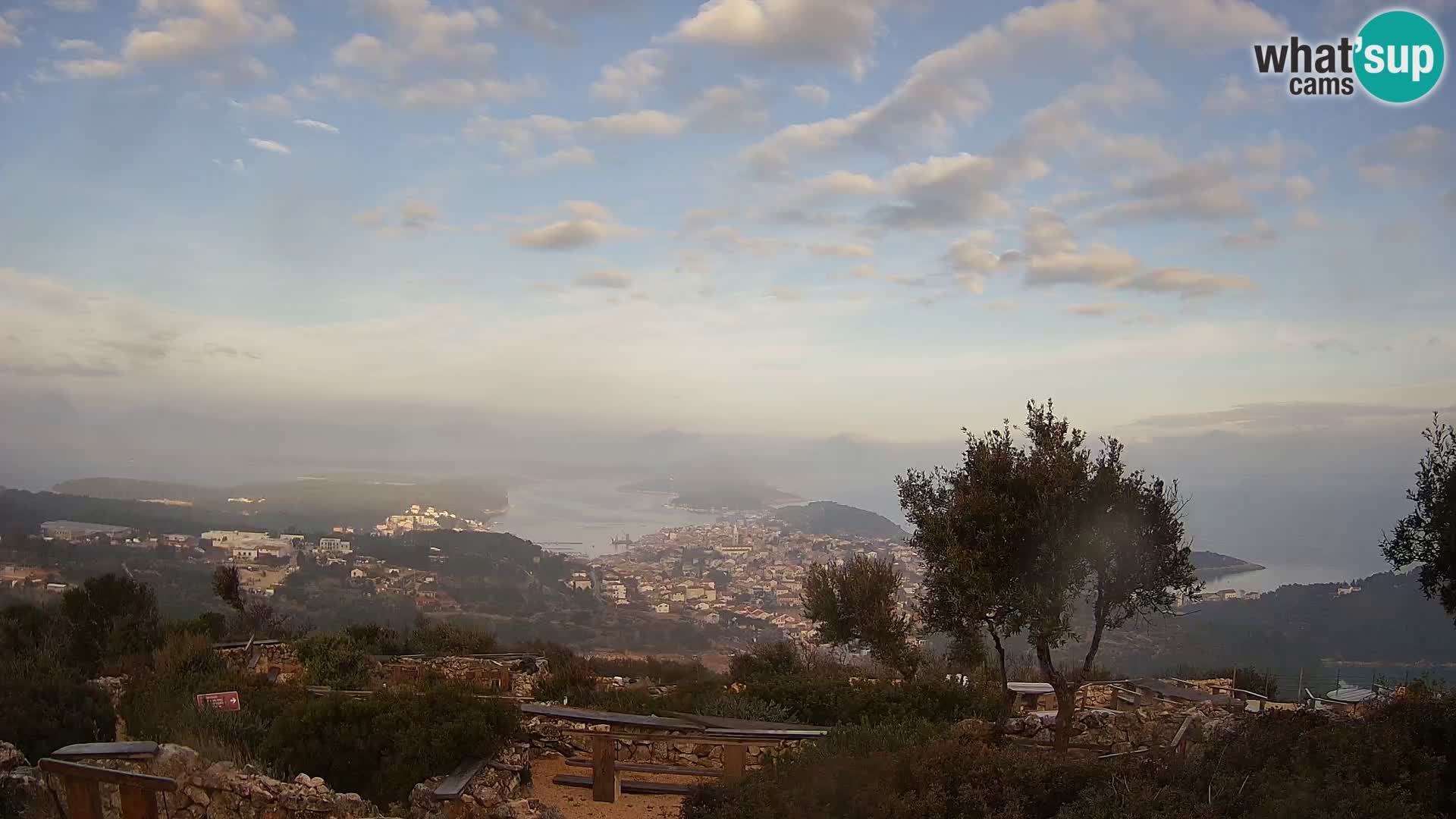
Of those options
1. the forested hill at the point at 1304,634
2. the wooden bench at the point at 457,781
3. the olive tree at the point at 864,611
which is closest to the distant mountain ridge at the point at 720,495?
the forested hill at the point at 1304,634

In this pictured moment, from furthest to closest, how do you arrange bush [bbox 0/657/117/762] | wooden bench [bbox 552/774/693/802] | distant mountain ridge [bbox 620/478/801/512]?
distant mountain ridge [bbox 620/478/801/512] → wooden bench [bbox 552/774/693/802] → bush [bbox 0/657/117/762]

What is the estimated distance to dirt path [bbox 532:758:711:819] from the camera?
8547 mm

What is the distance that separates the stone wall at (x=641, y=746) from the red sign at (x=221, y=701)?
3.32 m

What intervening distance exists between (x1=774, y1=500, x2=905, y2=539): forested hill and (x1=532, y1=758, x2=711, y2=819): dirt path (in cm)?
4265

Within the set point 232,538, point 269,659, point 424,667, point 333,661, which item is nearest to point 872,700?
point 424,667

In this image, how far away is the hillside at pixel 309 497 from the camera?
67.1m

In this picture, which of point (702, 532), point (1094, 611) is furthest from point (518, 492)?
point (1094, 611)

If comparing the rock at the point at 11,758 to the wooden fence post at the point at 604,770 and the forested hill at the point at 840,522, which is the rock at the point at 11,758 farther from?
the forested hill at the point at 840,522

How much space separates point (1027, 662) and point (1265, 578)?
2604 centimetres

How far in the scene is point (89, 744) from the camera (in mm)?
A: 6559

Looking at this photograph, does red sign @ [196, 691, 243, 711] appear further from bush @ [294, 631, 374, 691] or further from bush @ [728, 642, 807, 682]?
bush @ [728, 642, 807, 682]

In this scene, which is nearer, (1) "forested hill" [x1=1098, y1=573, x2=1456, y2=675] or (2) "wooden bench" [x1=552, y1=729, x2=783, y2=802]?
(2) "wooden bench" [x1=552, y1=729, x2=783, y2=802]

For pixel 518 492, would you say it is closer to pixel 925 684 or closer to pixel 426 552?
pixel 426 552

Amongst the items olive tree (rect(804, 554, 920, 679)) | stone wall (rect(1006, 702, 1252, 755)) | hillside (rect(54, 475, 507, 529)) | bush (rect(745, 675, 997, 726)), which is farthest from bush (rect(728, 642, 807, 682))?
hillside (rect(54, 475, 507, 529))
